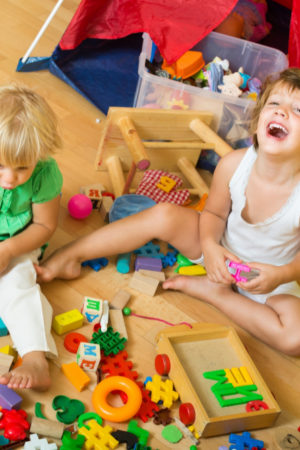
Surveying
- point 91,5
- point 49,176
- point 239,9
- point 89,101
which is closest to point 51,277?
point 49,176

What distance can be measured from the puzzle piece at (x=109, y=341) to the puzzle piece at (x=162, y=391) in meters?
0.09

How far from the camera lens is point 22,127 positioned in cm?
96

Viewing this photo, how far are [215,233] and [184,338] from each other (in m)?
0.25

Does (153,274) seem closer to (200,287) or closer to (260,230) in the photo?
(200,287)

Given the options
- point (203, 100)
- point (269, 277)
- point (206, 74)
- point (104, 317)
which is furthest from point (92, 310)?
point (206, 74)

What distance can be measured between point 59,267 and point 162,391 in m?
0.34

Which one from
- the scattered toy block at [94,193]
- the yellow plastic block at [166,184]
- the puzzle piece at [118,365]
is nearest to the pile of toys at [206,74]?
the yellow plastic block at [166,184]

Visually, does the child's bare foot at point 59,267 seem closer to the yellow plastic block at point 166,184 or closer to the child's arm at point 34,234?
the child's arm at point 34,234

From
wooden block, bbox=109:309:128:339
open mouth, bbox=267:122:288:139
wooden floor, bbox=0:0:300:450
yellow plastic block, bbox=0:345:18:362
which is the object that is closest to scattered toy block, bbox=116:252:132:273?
wooden floor, bbox=0:0:300:450

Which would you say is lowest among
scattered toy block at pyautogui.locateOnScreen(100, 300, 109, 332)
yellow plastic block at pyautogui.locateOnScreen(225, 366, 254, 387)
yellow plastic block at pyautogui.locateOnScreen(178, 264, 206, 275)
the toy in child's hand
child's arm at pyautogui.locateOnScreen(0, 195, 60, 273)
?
scattered toy block at pyautogui.locateOnScreen(100, 300, 109, 332)

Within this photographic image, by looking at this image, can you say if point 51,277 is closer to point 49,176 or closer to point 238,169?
point 49,176

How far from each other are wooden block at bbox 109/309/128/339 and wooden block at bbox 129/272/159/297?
3.5 inches

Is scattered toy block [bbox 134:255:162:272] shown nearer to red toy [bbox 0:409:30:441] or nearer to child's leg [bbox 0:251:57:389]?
child's leg [bbox 0:251:57:389]

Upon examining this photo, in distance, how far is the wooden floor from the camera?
1022 mm
